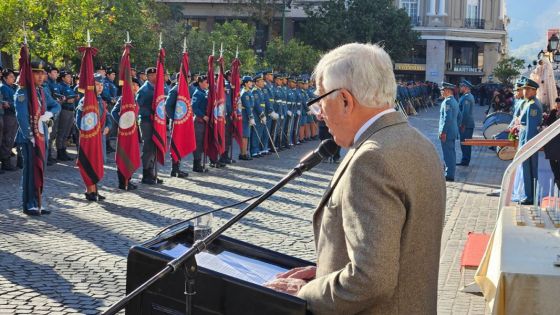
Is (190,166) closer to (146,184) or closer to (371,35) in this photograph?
(146,184)

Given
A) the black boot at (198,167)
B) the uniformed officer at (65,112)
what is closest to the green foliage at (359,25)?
the uniformed officer at (65,112)

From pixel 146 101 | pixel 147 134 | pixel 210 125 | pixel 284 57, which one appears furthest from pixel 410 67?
pixel 147 134

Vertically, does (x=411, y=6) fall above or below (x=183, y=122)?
above

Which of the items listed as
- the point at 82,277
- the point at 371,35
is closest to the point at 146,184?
the point at 82,277

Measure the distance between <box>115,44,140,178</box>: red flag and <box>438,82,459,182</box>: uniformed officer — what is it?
5.85 meters

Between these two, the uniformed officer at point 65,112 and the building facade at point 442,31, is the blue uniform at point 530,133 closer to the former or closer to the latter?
the uniformed officer at point 65,112

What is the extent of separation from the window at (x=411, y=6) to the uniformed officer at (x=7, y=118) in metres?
58.6

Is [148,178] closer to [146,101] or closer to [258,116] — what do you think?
[146,101]

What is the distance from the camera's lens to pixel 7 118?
55.0ft

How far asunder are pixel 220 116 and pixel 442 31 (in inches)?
2187

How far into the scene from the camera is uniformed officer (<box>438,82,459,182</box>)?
1614cm

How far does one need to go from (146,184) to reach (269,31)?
5040 centimetres

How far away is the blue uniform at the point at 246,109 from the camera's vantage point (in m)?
19.5

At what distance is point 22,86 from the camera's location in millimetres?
10859
